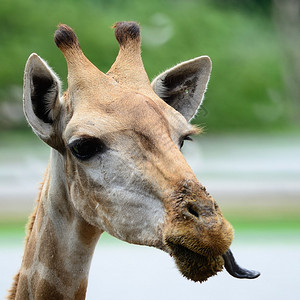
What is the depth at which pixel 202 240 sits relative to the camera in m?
3.81

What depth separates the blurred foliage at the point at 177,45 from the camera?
24.0m

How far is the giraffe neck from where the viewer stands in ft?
16.1

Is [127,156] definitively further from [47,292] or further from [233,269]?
[47,292]

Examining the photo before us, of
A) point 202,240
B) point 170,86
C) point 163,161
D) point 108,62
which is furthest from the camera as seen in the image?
point 108,62

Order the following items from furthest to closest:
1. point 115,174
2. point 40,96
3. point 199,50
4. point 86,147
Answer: point 199,50 → point 40,96 → point 86,147 → point 115,174

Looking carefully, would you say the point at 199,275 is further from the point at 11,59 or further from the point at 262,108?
the point at 262,108

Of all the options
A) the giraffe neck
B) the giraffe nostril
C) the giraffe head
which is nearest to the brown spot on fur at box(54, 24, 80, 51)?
the giraffe head

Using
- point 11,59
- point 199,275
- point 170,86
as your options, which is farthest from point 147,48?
point 199,275

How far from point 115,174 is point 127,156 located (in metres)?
0.16

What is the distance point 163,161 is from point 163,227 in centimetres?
43

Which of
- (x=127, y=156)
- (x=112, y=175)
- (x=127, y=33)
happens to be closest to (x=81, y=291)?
(x=112, y=175)

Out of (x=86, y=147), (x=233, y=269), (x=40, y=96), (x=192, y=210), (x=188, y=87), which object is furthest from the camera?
(x=188, y=87)

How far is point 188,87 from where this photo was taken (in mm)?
5430

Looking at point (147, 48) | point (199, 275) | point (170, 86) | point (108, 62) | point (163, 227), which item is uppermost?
point (147, 48)
